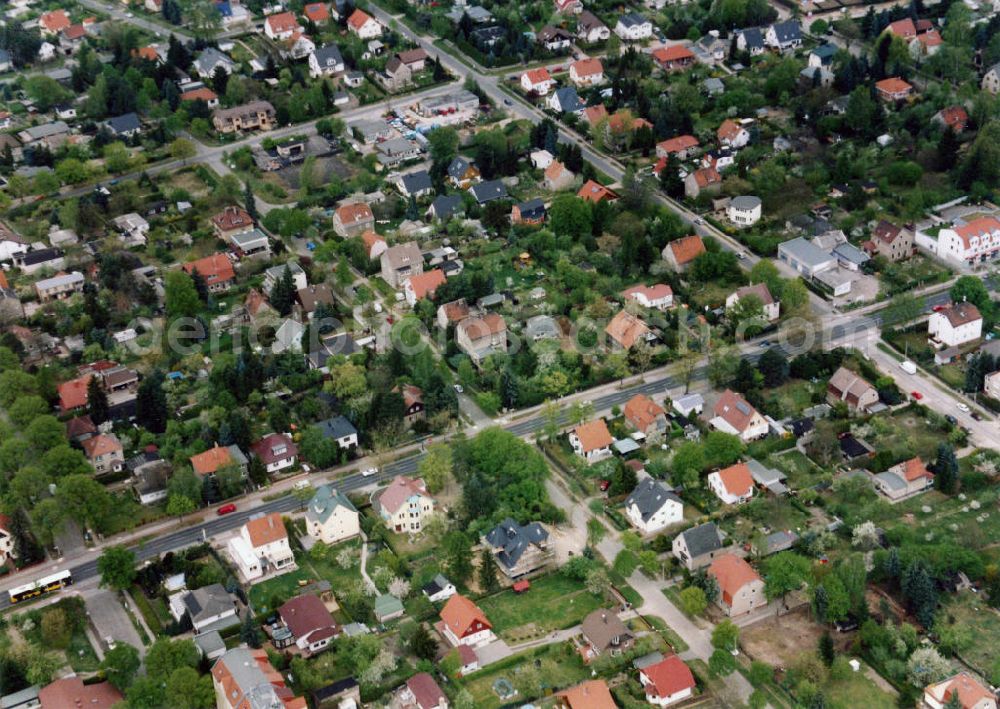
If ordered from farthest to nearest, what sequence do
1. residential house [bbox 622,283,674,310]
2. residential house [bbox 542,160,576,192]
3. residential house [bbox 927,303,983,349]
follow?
residential house [bbox 542,160,576,192], residential house [bbox 622,283,674,310], residential house [bbox 927,303,983,349]

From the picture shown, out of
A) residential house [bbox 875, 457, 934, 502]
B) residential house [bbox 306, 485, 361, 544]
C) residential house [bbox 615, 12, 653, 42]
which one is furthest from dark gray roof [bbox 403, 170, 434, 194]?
residential house [bbox 875, 457, 934, 502]

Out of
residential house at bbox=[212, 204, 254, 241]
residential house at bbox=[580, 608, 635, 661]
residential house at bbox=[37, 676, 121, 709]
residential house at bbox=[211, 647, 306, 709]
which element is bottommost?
residential house at bbox=[212, 204, 254, 241]

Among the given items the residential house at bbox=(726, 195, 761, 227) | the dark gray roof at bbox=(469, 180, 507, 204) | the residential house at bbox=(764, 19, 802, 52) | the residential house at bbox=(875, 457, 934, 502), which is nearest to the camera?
the residential house at bbox=(875, 457, 934, 502)

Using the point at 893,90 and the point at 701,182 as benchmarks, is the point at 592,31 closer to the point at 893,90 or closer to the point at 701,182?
the point at 893,90

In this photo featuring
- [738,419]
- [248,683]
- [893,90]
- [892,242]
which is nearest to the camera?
[248,683]

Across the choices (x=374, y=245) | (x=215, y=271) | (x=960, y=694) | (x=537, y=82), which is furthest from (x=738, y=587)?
(x=537, y=82)

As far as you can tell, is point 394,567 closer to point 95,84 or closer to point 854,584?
point 854,584

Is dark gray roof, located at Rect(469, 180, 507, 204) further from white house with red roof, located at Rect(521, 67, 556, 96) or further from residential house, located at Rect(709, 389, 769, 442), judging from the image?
residential house, located at Rect(709, 389, 769, 442)
